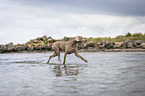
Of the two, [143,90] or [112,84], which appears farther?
[112,84]

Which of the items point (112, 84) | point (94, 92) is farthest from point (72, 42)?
point (94, 92)

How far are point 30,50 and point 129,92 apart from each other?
4503 centimetres

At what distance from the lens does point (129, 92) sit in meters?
6.47

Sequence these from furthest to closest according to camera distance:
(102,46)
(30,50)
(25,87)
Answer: (30,50)
(102,46)
(25,87)

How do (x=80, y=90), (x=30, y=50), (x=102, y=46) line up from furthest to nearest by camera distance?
(x=30, y=50) < (x=102, y=46) < (x=80, y=90)

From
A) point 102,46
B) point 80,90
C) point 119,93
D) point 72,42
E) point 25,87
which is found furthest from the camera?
point 102,46

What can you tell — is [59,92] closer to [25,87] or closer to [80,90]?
[80,90]

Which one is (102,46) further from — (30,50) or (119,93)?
(119,93)

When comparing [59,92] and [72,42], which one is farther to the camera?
[72,42]

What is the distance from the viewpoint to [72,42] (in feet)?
52.6

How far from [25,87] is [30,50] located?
141ft

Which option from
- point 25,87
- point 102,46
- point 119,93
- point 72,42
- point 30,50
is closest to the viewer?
point 119,93

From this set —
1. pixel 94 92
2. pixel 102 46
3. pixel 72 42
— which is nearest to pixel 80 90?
pixel 94 92

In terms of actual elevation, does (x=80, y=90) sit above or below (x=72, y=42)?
below
